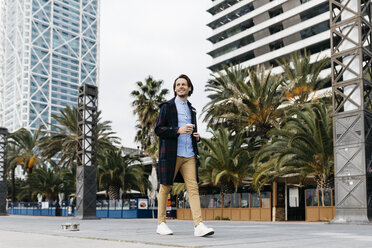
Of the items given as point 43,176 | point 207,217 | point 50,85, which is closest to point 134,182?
point 207,217

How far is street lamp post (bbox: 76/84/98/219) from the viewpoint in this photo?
2329cm

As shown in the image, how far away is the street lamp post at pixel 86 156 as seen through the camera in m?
23.3

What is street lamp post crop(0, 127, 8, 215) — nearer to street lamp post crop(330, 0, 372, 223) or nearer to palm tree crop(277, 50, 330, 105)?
palm tree crop(277, 50, 330, 105)

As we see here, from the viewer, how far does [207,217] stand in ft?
80.4

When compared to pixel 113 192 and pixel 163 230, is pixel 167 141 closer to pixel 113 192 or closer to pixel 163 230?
pixel 163 230

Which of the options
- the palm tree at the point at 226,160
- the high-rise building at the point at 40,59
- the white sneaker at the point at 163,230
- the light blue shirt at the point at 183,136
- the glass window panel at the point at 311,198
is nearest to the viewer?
the light blue shirt at the point at 183,136

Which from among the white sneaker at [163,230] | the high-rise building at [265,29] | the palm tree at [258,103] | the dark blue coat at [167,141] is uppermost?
the high-rise building at [265,29]

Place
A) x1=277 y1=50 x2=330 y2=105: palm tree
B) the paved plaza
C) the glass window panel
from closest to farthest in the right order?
the paved plaza, the glass window panel, x1=277 y1=50 x2=330 y2=105: palm tree

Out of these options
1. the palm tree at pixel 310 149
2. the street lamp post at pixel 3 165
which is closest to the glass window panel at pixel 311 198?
the palm tree at pixel 310 149

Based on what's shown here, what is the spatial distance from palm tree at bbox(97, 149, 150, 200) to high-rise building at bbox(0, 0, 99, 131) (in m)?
137

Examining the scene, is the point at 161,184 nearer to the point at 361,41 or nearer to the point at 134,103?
the point at 361,41

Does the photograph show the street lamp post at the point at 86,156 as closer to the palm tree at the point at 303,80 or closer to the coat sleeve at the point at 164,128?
the palm tree at the point at 303,80

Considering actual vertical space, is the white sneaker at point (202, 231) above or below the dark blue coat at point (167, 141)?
below

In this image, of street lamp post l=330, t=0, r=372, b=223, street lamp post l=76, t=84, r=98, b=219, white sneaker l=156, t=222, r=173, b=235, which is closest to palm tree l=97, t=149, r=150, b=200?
street lamp post l=76, t=84, r=98, b=219
